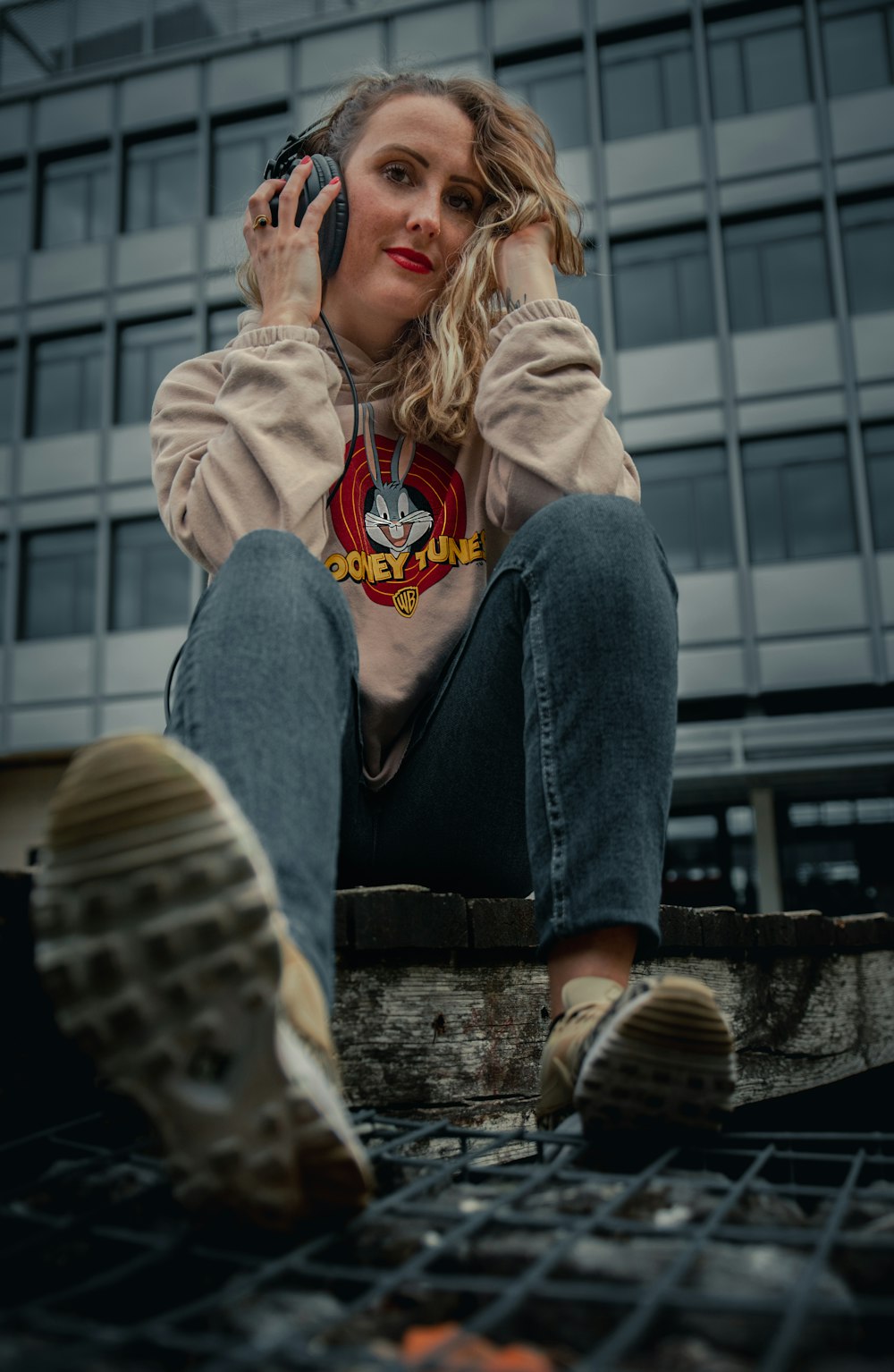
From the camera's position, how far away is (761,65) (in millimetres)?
14734

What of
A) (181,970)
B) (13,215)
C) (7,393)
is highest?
(13,215)

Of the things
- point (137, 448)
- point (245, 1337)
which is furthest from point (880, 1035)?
point (137, 448)

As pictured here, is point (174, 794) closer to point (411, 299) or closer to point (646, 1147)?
point (646, 1147)

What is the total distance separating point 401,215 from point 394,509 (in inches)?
24.1

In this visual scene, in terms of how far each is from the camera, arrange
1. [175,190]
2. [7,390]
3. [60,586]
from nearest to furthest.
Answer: [60,586]
[175,190]
[7,390]

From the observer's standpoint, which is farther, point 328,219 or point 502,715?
point 328,219

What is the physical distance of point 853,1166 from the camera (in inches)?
44.7

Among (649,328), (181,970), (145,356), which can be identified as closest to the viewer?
(181,970)

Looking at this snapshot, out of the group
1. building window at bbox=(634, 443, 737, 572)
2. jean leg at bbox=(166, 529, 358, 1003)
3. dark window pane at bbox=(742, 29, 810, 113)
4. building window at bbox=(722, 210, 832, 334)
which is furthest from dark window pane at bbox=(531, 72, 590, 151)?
jean leg at bbox=(166, 529, 358, 1003)

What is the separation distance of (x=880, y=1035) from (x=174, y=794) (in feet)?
10.6

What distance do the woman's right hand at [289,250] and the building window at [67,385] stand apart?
15.5m

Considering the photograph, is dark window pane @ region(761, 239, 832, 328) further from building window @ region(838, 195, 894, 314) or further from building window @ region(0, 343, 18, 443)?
building window @ region(0, 343, 18, 443)

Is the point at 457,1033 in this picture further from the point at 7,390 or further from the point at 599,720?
the point at 7,390

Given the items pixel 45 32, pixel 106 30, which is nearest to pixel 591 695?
pixel 106 30
